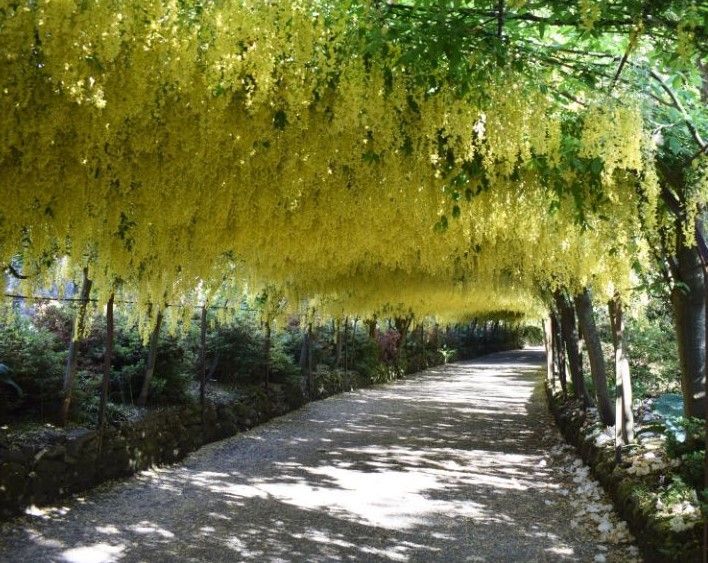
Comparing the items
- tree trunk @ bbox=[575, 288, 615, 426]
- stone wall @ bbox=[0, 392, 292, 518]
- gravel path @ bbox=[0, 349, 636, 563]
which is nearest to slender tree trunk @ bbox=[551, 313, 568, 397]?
gravel path @ bbox=[0, 349, 636, 563]

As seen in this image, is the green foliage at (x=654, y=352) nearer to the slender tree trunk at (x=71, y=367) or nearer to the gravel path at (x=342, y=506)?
the gravel path at (x=342, y=506)

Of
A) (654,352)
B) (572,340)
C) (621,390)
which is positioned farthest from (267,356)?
(654,352)

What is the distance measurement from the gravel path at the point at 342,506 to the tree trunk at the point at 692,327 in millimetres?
1038

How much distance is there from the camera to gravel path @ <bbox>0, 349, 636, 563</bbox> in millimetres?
3912

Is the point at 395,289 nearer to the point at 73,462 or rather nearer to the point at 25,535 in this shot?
the point at 73,462

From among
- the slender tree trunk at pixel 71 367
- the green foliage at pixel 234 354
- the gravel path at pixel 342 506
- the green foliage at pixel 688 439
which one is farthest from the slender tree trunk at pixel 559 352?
the slender tree trunk at pixel 71 367

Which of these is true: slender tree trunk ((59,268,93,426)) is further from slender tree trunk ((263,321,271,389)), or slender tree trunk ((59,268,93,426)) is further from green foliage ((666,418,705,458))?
green foliage ((666,418,705,458))

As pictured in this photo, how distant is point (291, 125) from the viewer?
269cm

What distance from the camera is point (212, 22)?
208cm

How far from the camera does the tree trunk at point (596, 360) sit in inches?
251

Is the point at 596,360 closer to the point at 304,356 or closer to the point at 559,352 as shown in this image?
the point at 559,352

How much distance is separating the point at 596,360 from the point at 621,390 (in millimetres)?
1556

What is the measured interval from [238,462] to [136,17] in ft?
17.7

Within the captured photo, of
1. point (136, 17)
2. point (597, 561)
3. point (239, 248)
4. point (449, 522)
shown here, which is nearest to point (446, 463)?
point (449, 522)
